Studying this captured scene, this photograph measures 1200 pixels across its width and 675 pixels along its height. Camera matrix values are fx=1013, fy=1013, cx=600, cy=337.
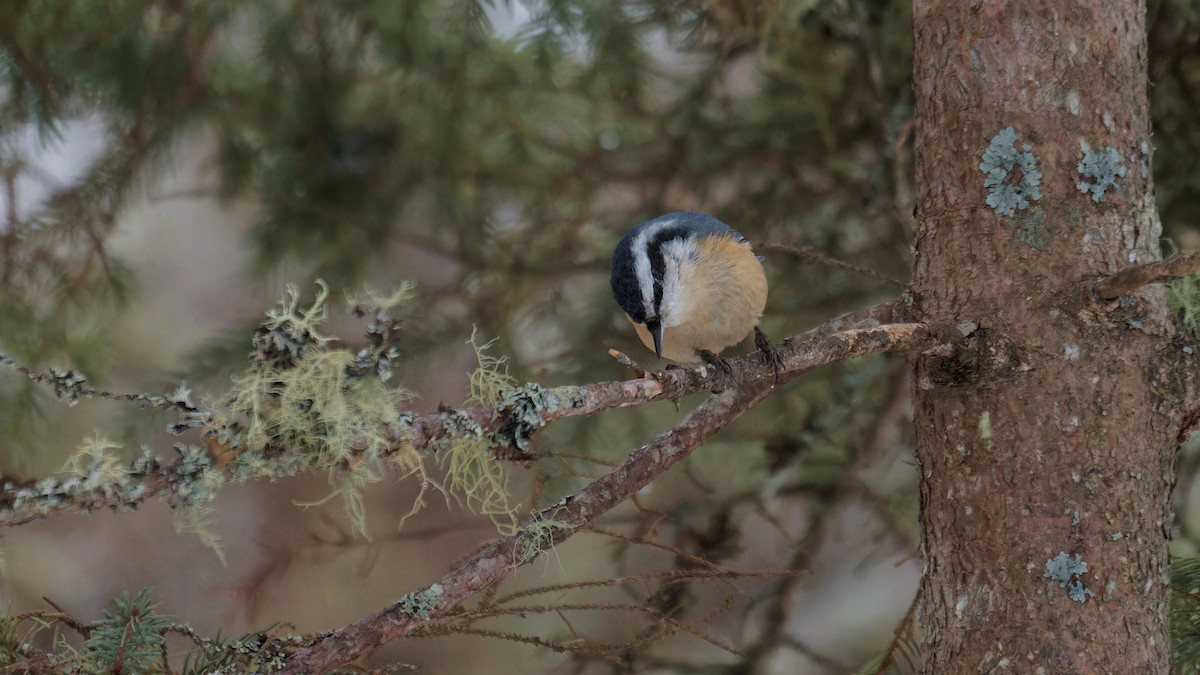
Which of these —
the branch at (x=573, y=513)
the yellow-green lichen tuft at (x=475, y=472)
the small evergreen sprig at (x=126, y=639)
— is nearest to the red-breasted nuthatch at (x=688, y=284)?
the branch at (x=573, y=513)

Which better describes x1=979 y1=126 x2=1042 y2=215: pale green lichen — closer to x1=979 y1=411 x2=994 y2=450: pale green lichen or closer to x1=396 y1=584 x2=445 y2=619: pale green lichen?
x1=979 y1=411 x2=994 y2=450: pale green lichen

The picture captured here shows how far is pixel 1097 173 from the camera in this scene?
1.37m

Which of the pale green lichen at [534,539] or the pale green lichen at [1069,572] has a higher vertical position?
the pale green lichen at [534,539]

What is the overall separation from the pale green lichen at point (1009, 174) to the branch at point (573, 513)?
220 mm

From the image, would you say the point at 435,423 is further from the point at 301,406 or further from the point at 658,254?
the point at 658,254

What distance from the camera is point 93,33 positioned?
216cm

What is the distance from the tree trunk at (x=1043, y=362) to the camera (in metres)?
1.30

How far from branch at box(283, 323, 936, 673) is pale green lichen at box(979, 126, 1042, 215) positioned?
220 millimetres

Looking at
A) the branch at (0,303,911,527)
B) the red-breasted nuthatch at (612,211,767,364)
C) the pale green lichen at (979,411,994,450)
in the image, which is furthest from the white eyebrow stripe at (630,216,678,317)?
the pale green lichen at (979,411,994,450)

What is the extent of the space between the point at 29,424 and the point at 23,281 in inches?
13.0

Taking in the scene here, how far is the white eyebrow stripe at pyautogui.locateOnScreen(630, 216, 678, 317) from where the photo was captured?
1.39 metres

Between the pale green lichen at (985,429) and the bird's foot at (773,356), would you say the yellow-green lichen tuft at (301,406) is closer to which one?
the bird's foot at (773,356)

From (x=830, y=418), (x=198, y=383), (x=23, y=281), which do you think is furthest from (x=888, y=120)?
(x=23, y=281)

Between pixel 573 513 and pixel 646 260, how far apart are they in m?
0.43
